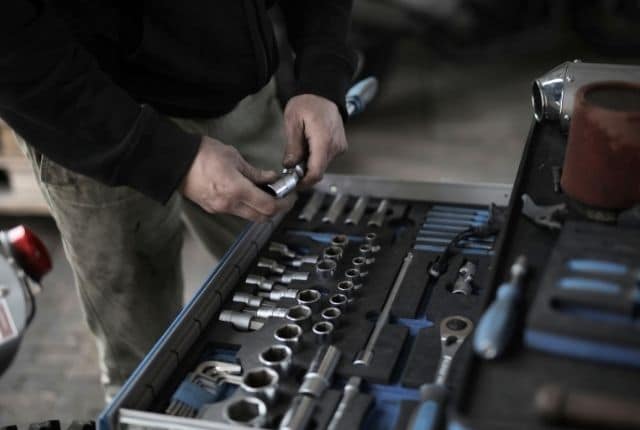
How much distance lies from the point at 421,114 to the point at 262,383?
7.91 ft

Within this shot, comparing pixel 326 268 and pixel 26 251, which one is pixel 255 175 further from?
pixel 26 251

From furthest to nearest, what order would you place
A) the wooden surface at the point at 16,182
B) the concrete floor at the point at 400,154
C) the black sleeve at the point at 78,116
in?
1. the wooden surface at the point at 16,182
2. the concrete floor at the point at 400,154
3. the black sleeve at the point at 78,116

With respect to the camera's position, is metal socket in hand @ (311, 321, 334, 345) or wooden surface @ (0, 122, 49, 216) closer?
metal socket in hand @ (311, 321, 334, 345)

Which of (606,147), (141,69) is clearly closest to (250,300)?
(141,69)

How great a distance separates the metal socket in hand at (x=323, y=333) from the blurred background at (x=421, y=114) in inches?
39.2

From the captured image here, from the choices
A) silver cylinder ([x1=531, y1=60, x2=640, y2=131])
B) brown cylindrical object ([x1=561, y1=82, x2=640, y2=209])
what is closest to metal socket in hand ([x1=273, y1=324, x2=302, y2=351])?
brown cylindrical object ([x1=561, y1=82, x2=640, y2=209])

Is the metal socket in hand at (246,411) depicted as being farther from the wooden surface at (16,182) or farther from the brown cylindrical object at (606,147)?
the wooden surface at (16,182)

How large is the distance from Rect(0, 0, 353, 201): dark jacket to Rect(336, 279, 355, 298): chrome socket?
0.24 metres

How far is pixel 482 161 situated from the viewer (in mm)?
2719

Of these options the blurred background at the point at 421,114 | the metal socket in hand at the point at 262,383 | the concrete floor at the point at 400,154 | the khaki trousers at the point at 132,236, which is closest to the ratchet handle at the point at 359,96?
the khaki trousers at the point at 132,236

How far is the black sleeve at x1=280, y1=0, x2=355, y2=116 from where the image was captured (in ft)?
3.73

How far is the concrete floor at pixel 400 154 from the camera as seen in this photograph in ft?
5.82

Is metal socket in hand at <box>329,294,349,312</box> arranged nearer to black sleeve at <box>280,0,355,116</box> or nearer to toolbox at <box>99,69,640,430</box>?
toolbox at <box>99,69,640,430</box>

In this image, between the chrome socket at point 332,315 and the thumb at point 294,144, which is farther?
the thumb at point 294,144
